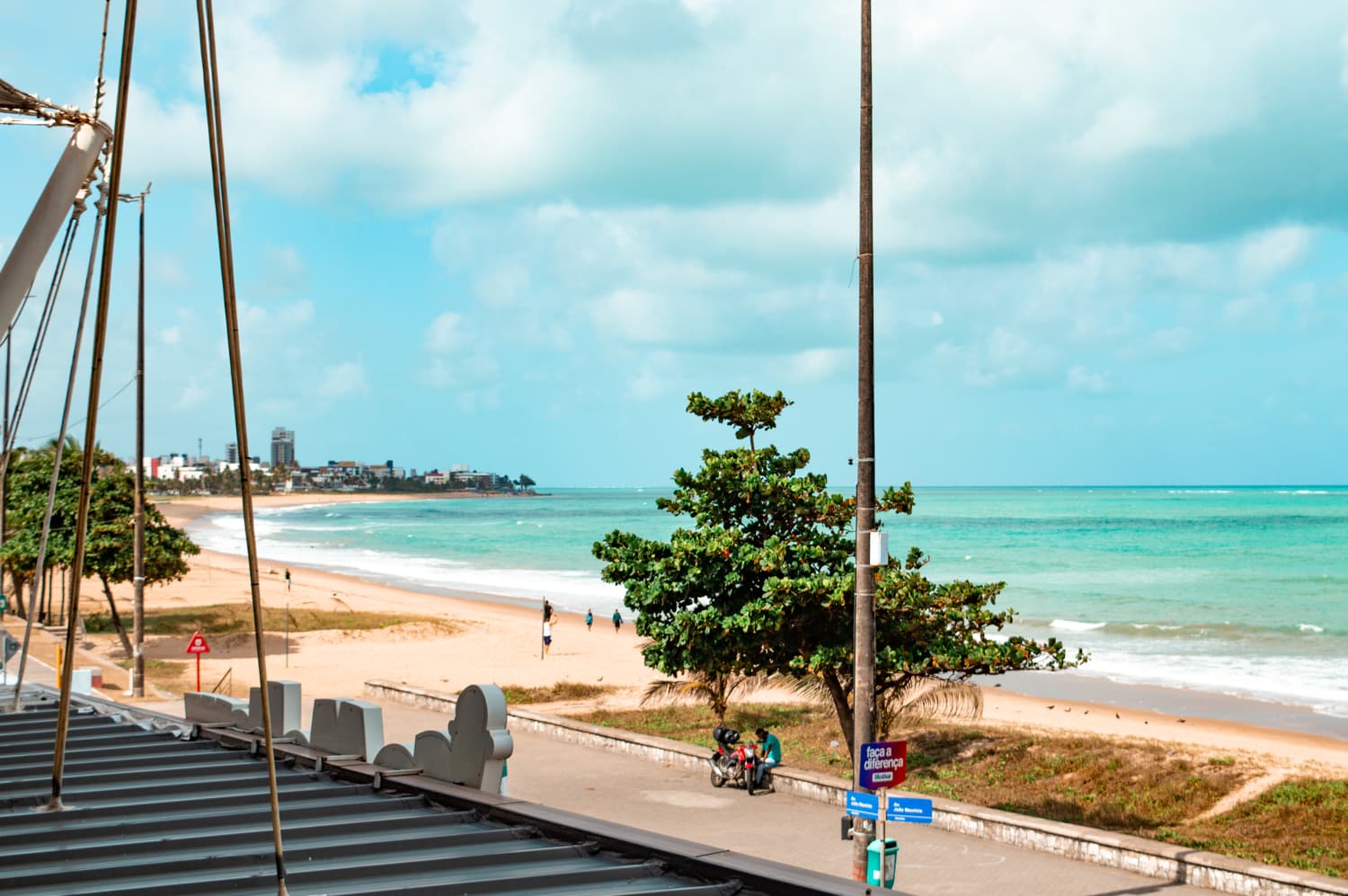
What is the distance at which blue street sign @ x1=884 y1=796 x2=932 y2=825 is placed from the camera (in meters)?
10.6

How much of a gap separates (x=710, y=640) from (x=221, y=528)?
136543mm

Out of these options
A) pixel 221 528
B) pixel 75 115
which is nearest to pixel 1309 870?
pixel 75 115

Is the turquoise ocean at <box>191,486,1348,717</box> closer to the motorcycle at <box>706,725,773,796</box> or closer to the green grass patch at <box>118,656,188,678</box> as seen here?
the motorcycle at <box>706,725,773,796</box>

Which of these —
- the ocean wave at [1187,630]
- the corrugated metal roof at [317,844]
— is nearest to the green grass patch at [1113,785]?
the corrugated metal roof at [317,844]

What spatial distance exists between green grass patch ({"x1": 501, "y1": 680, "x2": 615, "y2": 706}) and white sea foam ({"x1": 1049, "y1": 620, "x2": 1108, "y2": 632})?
24861mm

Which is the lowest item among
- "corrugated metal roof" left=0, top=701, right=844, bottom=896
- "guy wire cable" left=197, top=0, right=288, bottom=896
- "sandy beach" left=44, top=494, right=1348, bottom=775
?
"sandy beach" left=44, top=494, right=1348, bottom=775

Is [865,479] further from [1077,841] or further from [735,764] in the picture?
[735,764]

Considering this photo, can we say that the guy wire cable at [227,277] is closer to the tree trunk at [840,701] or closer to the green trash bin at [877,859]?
the green trash bin at [877,859]

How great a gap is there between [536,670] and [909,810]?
94.2 ft

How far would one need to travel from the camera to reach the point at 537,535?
139000mm

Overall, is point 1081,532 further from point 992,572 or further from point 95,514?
point 95,514

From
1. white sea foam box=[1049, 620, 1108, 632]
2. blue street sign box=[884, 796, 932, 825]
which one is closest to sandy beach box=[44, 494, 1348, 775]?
blue street sign box=[884, 796, 932, 825]

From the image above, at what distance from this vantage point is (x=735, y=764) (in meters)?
18.6

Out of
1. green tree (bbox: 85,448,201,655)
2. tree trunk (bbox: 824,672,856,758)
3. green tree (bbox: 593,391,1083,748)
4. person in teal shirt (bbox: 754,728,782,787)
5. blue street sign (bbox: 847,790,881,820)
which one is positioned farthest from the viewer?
green tree (bbox: 85,448,201,655)
